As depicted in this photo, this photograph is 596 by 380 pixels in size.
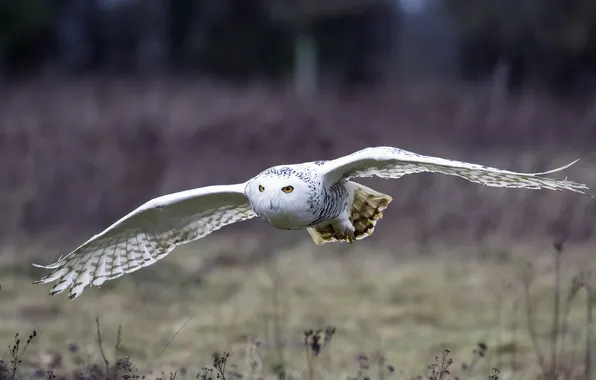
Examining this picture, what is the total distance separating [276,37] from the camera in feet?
84.7

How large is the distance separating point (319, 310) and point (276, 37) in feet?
60.7

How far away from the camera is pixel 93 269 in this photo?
5.17 metres

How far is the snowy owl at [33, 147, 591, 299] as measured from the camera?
168 inches

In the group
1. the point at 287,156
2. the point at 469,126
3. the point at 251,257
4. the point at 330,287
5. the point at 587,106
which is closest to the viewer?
the point at 330,287

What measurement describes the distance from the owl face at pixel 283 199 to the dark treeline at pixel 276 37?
16.4 metres

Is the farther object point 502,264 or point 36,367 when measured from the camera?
point 502,264

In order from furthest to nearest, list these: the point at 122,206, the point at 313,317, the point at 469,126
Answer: the point at 469,126 < the point at 122,206 < the point at 313,317

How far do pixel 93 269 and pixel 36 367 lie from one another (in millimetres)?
738

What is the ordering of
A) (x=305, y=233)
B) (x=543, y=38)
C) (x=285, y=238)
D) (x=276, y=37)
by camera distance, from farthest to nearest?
(x=276, y=37) < (x=543, y=38) < (x=305, y=233) < (x=285, y=238)

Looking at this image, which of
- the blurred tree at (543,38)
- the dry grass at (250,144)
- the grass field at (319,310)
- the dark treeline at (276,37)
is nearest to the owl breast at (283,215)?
the grass field at (319,310)

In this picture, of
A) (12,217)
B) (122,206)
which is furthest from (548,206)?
(12,217)

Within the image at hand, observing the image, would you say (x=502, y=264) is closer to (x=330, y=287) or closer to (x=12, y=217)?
(x=330, y=287)

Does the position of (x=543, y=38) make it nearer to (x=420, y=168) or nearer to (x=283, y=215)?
(x=420, y=168)

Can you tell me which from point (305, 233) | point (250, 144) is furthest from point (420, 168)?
point (250, 144)
